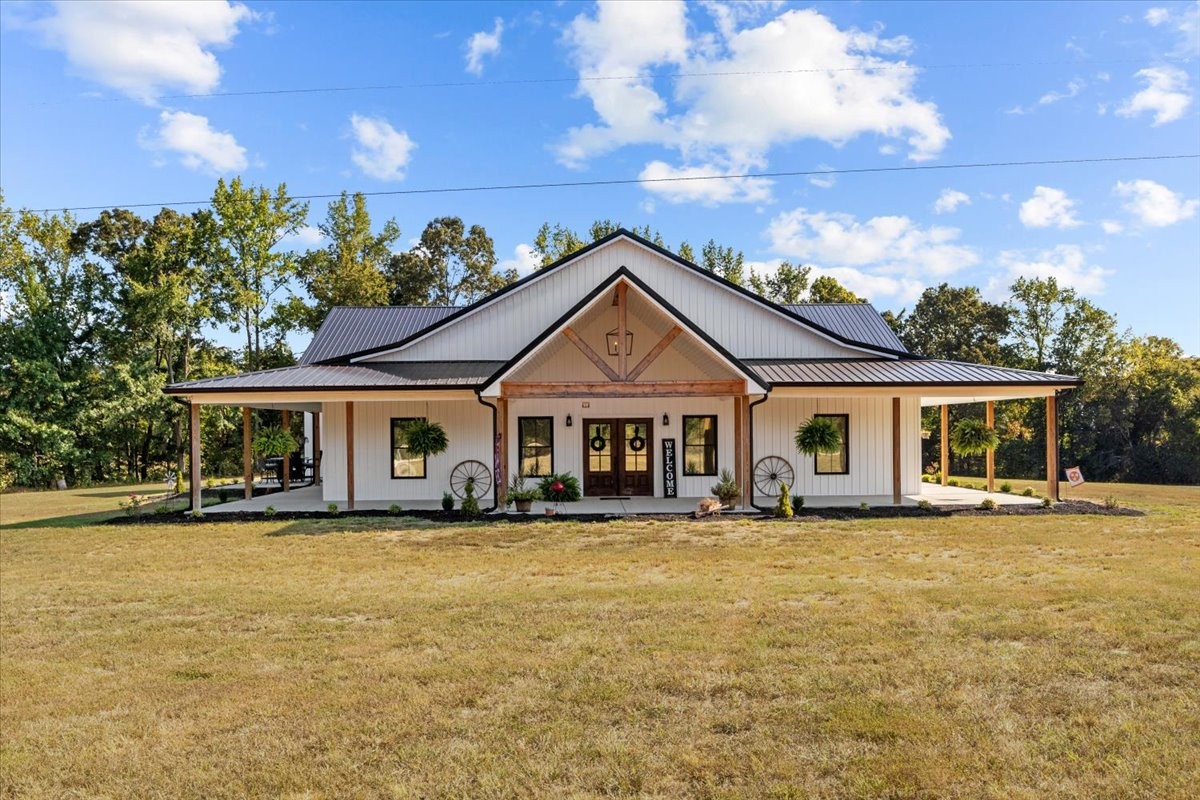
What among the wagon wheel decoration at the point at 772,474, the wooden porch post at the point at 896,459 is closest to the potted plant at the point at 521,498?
the wagon wheel decoration at the point at 772,474

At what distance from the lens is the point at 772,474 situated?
16.8 meters

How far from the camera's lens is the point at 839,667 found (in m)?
5.12

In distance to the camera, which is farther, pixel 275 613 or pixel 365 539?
pixel 365 539

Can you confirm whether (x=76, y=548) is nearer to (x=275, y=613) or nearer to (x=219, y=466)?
(x=275, y=613)

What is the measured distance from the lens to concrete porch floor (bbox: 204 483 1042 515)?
48.3ft

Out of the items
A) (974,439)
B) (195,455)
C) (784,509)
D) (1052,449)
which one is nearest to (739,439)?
(784,509)

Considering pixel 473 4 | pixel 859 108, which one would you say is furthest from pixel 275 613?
pixel 859 108

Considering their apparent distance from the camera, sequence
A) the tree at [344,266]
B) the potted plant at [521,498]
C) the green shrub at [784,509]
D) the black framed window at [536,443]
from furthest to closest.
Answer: the tree at [344,266]
the black framed window at [536,443]
the potted plant at [521,498]
the green shrub at [784,509]

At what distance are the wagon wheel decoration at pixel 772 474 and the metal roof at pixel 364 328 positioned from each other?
9479 millimetres

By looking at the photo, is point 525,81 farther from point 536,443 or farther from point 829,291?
point 829,291

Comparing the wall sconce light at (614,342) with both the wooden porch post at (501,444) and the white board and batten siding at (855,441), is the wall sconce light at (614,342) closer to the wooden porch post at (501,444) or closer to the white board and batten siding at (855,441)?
the wooden porch post at (501,444)

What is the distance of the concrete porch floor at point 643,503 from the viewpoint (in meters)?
14.7

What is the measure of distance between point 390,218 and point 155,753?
39.6 meters

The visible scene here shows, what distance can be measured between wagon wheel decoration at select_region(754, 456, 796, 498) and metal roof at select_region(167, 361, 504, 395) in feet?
A: 22.0
